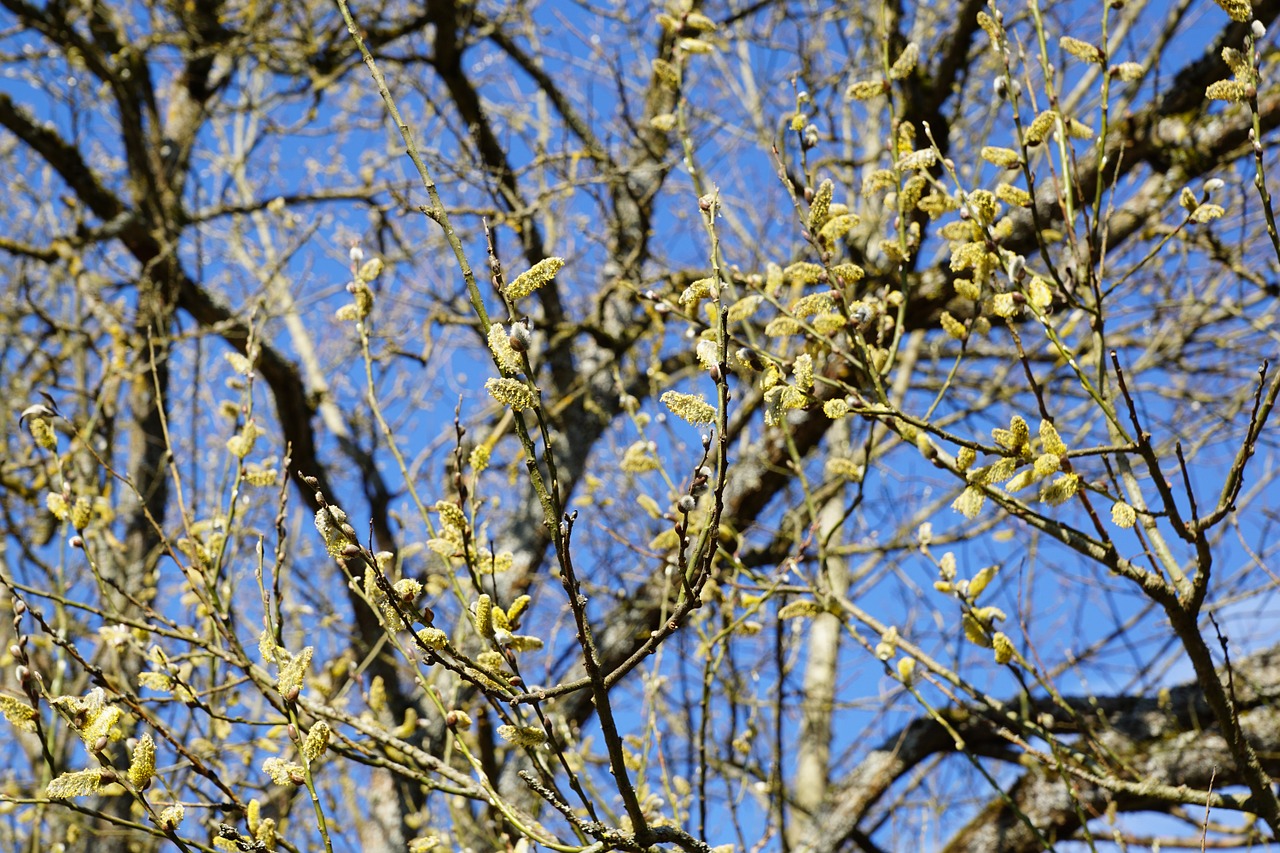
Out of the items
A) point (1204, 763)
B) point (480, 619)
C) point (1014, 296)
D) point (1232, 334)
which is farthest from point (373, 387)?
point (1232, 334)

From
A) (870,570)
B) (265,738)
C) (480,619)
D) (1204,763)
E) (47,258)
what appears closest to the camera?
(480,619)

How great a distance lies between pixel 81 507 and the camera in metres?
1.64

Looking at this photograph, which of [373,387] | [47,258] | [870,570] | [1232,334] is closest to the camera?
[373,387]

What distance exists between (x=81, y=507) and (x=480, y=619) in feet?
3.22

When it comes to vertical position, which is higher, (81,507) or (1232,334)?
(1232,334)

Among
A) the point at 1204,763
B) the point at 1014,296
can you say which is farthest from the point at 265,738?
the point at 1204,763

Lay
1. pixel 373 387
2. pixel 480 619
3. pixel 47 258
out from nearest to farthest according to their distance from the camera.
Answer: pixel 480 619 → pixel 373 387 → pixel 47 258

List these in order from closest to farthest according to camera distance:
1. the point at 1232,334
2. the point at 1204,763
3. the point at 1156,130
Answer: the point at 1204,763
the point at 1156,130
the point at 1232,334

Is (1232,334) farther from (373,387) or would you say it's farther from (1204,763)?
(373,387)

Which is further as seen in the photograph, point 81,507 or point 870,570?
point 870,570

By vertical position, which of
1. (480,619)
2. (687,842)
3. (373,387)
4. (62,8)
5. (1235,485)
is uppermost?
(62,8)

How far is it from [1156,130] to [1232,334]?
5.63ft

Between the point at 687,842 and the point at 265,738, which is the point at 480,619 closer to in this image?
the point at 687,842

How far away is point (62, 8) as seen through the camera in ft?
12.9
